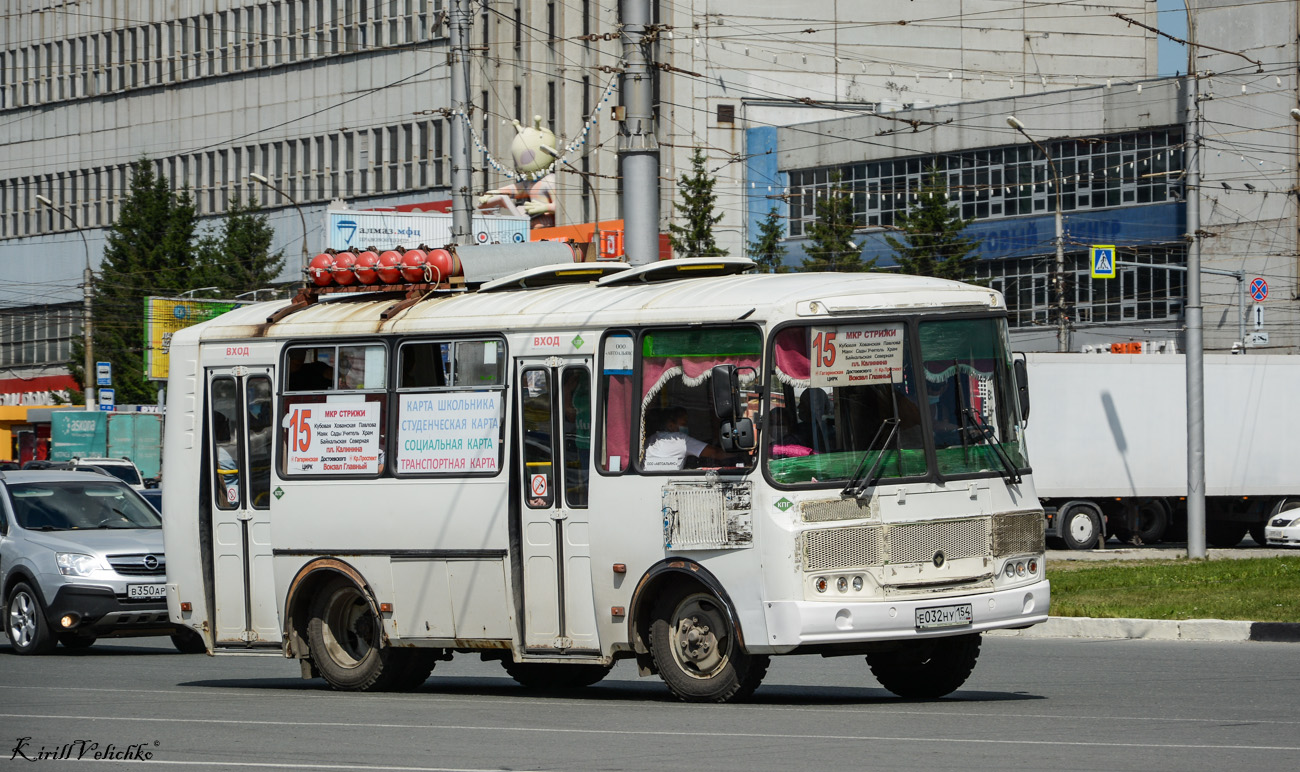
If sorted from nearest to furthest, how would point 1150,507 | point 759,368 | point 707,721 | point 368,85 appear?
point 707,721 < point 759,368 < point 1150,507 < point 368,85

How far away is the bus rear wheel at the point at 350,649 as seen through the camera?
44.4 ft

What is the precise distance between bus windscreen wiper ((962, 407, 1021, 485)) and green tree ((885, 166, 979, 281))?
155 feet

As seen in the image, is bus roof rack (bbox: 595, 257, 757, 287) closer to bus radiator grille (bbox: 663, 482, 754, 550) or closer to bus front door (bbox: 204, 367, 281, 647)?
bus radiator grille (bbox: 663, 482, 754, 550)

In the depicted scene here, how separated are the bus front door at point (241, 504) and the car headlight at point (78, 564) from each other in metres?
4.57

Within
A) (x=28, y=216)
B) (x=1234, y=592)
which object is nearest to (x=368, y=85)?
(x=28, y=216)

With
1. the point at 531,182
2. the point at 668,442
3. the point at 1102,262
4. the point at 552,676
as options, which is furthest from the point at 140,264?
the point at 668,442

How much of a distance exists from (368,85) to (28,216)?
853 inches

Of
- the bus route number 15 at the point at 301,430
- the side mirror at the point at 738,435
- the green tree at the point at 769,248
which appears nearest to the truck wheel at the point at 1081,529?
the bus route number 15 at the point at 301,430

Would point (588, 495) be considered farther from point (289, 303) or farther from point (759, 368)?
point (289, 303)

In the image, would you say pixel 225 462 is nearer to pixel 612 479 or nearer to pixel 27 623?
pixel 612 479

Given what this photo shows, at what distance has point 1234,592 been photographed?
19938mm

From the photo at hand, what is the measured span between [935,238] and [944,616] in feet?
160

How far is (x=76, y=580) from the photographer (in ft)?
59.5

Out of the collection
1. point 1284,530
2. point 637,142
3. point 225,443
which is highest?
point 637,142
